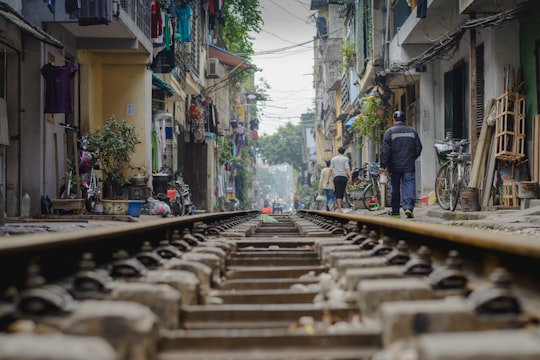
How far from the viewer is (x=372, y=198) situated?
1788 centimetres

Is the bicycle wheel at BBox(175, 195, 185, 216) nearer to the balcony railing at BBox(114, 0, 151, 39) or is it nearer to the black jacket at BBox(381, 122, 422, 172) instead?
the balcony railing at BBox(114, 0, 151, 39)

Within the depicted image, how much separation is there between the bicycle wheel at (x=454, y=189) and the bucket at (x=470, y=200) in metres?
0.40

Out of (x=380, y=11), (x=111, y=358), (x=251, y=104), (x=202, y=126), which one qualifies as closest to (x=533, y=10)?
(x=111, y=358)

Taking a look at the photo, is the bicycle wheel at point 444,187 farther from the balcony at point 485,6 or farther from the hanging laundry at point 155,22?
the hanging laundry at point 155,22

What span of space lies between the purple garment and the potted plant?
1.31 metres

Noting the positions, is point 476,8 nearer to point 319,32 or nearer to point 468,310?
point 468,310

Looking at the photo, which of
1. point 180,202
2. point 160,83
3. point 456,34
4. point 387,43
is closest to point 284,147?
point 387,43

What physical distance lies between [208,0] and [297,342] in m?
26.8

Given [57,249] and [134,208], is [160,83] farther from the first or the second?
[57,249]

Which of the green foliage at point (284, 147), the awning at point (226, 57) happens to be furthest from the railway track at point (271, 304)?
the green foliage at point (284, 147)

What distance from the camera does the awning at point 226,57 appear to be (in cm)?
2972

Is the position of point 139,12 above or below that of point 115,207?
above

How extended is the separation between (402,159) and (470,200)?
1.33 meters

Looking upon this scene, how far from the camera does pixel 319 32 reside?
48.2m
